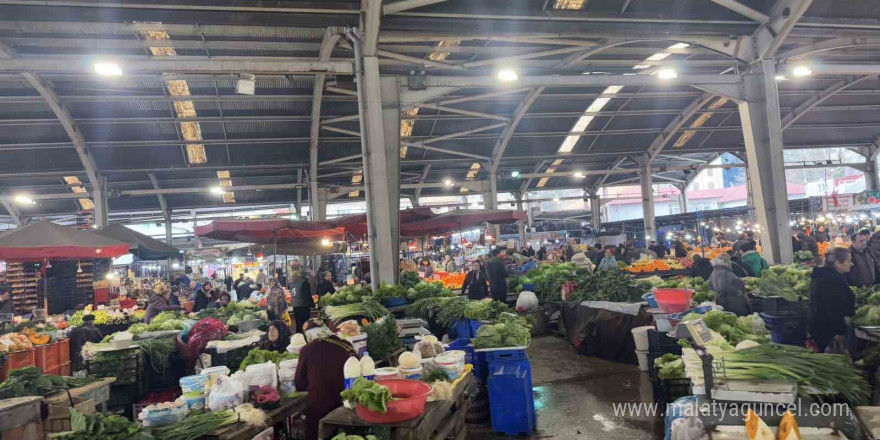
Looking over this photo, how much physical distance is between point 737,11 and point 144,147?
56.0ft

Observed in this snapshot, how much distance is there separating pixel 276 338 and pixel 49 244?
4634 millimetres

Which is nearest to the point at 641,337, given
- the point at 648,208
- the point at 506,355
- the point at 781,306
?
the point at 781,306

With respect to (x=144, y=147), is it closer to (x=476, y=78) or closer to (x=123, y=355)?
(x=476, y=78)

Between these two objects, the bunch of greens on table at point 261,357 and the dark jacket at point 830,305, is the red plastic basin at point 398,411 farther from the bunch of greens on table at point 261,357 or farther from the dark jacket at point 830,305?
the dark jacket at point 830,305

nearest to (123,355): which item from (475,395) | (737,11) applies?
(475,395)

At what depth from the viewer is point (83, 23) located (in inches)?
361

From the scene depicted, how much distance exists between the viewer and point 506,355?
5469 mm

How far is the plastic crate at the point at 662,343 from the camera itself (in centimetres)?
559

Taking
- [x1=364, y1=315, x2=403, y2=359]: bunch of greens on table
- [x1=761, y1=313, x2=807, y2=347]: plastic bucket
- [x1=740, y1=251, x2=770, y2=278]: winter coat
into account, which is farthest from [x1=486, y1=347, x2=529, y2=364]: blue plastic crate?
[x1=740, y1=251, x2=770, y2=278]: winter coat

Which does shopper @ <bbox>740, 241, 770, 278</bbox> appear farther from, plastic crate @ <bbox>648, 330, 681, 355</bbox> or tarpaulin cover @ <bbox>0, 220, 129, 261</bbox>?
tarpaulin cover @ <bbox>0, 220, 129, 261</bbox>

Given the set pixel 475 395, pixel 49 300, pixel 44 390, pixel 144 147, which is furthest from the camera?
pixel 144 147

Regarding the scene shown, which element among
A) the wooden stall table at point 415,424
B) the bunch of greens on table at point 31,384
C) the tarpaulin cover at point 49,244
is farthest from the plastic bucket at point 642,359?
the tarpaulin cover at point 49,244

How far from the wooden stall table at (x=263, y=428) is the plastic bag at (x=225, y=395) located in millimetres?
272

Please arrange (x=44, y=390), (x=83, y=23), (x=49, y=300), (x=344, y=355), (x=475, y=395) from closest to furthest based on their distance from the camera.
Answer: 1. (x=344, y=355)
2. (x=44, y=390)
3. (x=475, y=395)
4. (x=83, y=23)
5. (x=49, y=300)
